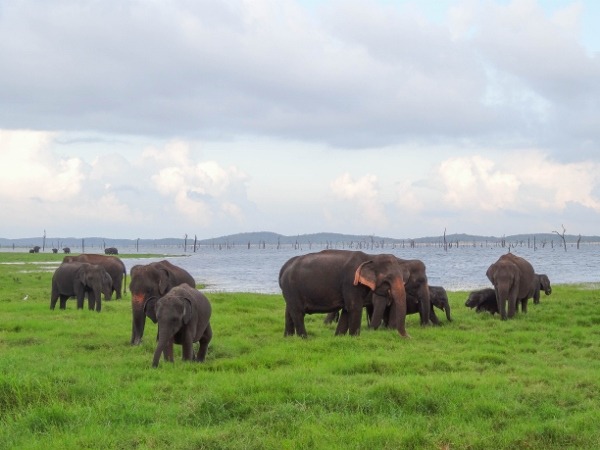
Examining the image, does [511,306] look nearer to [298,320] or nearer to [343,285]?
[343,285]

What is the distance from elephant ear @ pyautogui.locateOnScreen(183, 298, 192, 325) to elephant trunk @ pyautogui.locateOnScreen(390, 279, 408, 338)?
581 centimetres

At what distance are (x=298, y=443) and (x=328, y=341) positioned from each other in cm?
737

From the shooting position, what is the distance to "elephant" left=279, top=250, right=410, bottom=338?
1783 centimetres

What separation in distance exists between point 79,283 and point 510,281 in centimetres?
1402

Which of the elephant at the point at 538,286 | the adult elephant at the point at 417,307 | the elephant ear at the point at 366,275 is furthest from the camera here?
the elephant at the point at 538,286

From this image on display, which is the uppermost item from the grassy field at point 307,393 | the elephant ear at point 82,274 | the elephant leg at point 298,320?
the elephant ear at point 82,274

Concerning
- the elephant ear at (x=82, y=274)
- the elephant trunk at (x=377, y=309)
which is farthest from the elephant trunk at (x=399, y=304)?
the elephant ear at (x=82, y=274)

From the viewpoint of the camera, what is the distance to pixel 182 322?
14.0 meters

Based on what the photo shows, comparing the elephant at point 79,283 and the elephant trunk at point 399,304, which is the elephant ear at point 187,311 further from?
the elephant at point 79,283

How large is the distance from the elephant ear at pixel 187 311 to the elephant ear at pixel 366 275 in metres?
4.76

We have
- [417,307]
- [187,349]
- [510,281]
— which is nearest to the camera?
[187,349]

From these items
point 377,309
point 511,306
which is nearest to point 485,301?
point 511,306

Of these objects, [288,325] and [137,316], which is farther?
[288,325]

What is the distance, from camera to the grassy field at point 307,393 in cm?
943
